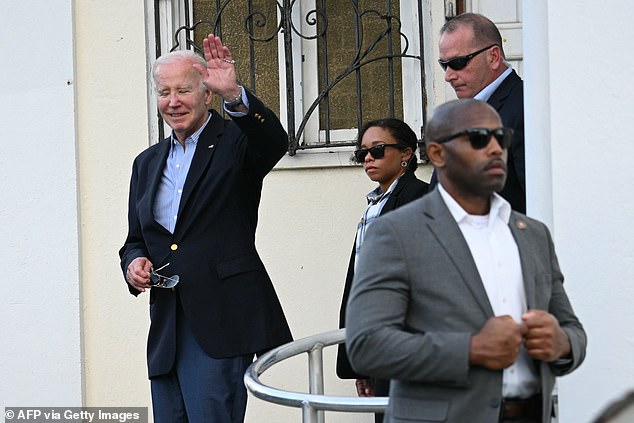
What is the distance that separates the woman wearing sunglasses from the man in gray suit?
209 centimetres

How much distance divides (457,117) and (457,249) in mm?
289

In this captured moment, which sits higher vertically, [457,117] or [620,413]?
[457,117]

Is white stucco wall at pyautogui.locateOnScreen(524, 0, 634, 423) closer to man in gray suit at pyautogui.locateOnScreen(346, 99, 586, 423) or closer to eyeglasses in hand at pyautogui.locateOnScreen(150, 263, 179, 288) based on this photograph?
man in gray suit at pyautogui.locateOnScreen(346, 99, 586, 423)

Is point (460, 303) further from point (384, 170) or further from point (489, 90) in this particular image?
point (384, 170)

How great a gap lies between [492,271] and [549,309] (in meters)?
0.23

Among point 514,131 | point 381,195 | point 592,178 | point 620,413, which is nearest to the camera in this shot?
point 620,413

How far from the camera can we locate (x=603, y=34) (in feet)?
12.5

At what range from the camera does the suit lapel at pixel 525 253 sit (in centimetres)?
268

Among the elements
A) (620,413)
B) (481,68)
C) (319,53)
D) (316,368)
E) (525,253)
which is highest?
(319,53)

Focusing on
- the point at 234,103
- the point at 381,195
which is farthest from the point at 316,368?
the point at 381,195

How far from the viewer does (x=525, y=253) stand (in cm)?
271

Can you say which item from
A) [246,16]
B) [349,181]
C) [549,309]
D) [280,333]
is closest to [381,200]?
[280,333]

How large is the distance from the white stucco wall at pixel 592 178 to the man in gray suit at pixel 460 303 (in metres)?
1.05

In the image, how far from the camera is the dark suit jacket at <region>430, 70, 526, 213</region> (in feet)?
13.4
